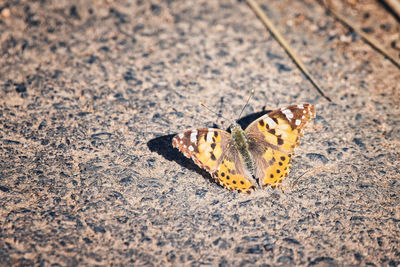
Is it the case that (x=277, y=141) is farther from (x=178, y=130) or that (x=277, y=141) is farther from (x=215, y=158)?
(x=178, y=130)

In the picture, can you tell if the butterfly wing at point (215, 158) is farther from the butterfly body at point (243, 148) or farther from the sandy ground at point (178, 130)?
the sandy ground at point (178, 130)

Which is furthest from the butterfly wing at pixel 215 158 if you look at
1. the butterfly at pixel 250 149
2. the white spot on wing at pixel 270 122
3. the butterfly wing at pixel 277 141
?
the white spot on wing at pixel 270 122

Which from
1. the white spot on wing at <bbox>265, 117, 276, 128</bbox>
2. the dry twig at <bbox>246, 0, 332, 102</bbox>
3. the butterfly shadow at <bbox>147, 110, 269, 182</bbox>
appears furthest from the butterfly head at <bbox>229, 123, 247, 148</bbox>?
the dry twig at <bbox>246, 0, 332, 102</bbox>

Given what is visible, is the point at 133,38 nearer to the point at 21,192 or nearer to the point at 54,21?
the point at 54,21

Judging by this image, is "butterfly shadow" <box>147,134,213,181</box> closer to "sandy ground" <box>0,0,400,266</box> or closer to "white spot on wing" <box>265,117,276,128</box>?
"sandy ground" <box>0,0,400,266</box>

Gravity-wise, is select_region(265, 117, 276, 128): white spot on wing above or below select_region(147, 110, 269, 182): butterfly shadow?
above

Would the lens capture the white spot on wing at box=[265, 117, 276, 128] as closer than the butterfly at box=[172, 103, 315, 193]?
No

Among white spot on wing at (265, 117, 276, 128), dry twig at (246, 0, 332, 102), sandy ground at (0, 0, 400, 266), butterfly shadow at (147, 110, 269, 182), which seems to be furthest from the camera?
dry twig at (246, 0, 332, 102)

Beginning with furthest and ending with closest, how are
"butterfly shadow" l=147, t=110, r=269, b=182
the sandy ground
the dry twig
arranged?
the dry twig, "butterfly shadow" l=147, t=110, r=269, b=182, the sandy ground
